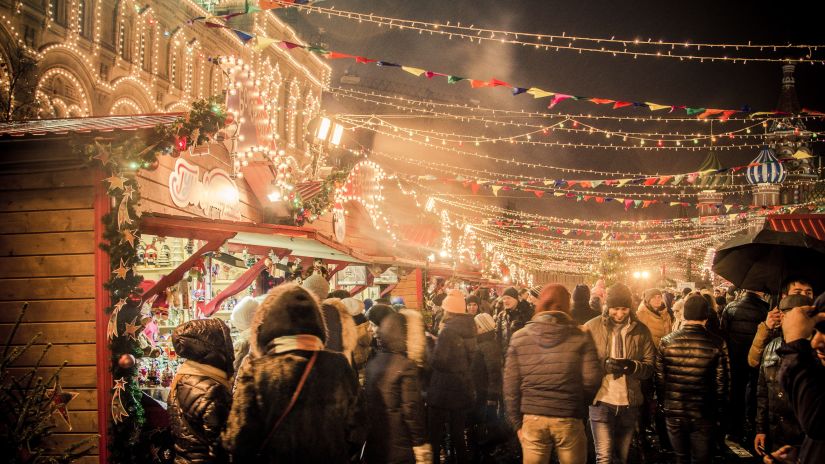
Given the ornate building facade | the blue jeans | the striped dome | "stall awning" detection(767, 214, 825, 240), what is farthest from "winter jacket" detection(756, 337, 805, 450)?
the striped dome

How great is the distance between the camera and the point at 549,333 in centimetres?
512

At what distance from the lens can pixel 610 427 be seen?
599cm

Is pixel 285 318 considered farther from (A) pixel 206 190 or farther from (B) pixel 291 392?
(A) pixel 206 190

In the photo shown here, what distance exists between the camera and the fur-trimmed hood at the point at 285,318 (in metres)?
3.50

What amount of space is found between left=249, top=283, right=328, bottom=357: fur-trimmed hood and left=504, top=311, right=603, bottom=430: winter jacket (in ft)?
7.25

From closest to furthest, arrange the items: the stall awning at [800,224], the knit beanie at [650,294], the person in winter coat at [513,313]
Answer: the knit beanie at [650,294] < the person in winter coat at [513,313] < the stall awning at [800,224]

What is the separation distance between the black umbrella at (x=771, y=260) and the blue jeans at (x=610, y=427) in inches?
122

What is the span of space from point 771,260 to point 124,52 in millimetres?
17175

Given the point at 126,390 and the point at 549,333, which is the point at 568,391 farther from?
the point at 126,390

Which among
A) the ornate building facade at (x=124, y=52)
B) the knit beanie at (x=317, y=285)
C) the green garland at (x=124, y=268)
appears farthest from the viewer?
the ornate building facade at (x=124, y=52)

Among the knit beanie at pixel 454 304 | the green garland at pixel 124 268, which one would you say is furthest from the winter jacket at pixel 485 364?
the green garland at pixel 124 268

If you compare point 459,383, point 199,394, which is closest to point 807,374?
point 199,394

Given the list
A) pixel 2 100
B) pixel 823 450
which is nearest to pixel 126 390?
pixel 823 450

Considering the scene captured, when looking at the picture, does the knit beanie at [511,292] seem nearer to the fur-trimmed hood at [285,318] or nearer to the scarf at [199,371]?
the scarf at [199,371]
